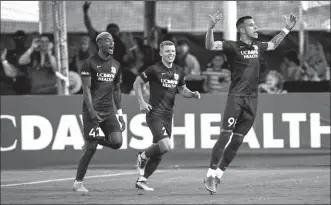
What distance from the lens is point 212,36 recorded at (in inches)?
459

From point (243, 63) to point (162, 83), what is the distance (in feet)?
4.25

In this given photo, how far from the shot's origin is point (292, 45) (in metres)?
19.9

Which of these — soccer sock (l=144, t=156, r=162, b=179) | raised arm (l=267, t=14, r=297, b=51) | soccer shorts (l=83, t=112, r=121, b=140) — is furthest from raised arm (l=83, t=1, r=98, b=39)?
raised arm (l=267, t=14, r=297, b=51)

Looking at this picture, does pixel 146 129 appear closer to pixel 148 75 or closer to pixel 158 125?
pixel 158 125

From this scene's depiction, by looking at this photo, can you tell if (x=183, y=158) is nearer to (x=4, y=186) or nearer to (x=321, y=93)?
(x=321, y=93)

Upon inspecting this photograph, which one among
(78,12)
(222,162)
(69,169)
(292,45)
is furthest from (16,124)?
(222,162)

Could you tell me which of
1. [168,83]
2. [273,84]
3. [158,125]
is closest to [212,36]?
→ [168,83]

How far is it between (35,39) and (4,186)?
3.77m

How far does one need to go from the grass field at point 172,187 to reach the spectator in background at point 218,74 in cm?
185

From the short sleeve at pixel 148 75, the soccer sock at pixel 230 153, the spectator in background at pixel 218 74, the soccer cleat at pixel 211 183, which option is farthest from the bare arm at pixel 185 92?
the spectator in background at pixel 218 74

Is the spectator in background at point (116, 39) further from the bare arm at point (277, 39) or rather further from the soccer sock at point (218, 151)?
the bare arm at point (277, 39)

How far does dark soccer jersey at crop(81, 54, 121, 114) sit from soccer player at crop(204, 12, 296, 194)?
1646 mm

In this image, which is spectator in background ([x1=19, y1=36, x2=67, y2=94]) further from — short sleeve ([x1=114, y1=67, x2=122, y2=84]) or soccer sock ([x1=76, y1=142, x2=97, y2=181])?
short sleeve ([x1=114, y1=67, x2=122, y2=84])

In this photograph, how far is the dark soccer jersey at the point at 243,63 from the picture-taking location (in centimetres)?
1227
